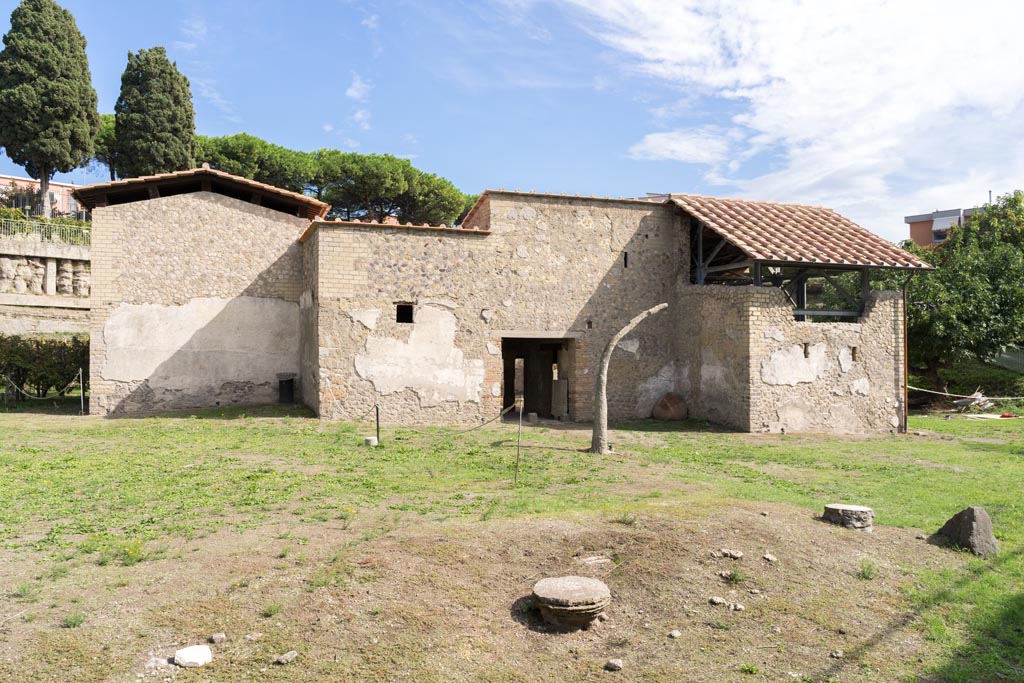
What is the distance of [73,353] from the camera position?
17.5m

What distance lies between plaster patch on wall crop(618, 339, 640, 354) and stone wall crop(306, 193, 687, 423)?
0.09 feet

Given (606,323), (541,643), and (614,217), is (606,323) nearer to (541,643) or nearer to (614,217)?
(614,217)

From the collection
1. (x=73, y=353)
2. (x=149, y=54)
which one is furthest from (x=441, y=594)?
(x=149, y=54)

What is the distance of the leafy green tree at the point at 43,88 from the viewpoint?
27125 millimetres

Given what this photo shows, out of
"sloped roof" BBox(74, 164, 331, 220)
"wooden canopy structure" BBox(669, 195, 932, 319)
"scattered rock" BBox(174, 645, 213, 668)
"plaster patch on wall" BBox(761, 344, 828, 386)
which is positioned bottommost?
"scattered rock" BBox(174, 645, 213, 668)

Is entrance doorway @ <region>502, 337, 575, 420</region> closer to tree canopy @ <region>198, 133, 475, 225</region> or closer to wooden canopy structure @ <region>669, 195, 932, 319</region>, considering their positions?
wooden canopy structure @ <region>669, 195, 932, 319</region>

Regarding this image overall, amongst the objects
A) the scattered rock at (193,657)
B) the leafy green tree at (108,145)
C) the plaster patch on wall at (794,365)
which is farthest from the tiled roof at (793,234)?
the leafy green tree at (108,145)

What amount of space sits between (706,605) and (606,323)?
10.8m

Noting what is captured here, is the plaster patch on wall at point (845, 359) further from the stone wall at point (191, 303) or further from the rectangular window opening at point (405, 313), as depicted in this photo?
the stone wall at point (191, 303)

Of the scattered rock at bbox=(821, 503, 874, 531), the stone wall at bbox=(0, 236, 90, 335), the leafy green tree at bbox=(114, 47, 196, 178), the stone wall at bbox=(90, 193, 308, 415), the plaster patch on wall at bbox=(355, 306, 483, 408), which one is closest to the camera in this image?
the scattered rock at bbox=(821, 503, 874, 531)

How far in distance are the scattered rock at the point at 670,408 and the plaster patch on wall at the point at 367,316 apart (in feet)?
22.7

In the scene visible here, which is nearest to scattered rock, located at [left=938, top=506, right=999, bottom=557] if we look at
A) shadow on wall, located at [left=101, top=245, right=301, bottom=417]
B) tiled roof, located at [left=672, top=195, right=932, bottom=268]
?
tiled roof, located at [left=672, top=195, right=932, bottom=268]

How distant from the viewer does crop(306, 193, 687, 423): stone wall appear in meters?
14.2

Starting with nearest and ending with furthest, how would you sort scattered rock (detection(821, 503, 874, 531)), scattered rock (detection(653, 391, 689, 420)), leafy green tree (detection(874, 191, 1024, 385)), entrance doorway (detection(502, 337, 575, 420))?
scattered rock (detection(821, 503, 874, 531)) < scattered rock (detection(653, 391, 689, 420)) < entrance doorway (detection(502, 337, 575, 420)) < leafy green tree (detection(874, 191, 1024, 385))
